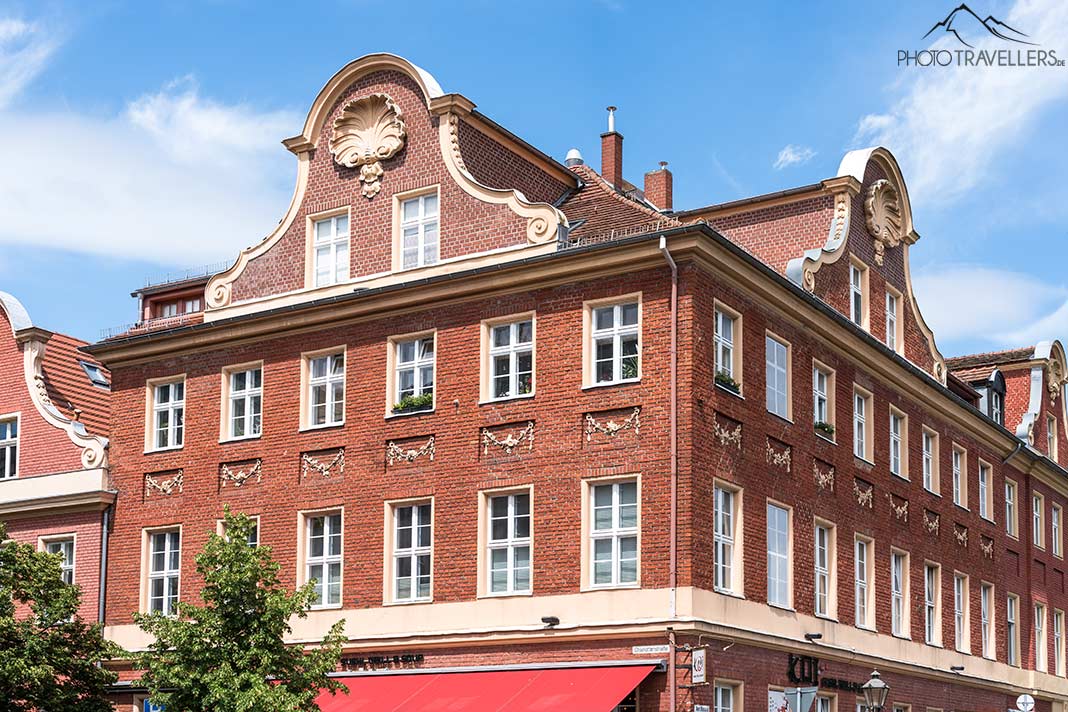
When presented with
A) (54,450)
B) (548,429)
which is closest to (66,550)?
(54,450)

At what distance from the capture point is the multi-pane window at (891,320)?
124 feet

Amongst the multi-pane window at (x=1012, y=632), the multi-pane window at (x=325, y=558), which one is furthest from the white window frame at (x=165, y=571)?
the multi-pane window at (x=1012, y=632)

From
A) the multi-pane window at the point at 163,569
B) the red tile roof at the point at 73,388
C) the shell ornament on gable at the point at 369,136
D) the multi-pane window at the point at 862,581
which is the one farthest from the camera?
the red tile roof at the point at 73,388

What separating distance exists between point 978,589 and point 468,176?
17.4 meters

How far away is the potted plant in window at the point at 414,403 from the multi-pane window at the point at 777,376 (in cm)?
614

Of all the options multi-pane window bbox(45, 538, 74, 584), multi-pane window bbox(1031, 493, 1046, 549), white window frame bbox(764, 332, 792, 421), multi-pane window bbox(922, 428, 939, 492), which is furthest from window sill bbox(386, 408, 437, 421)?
multi-pane window bbox(1031, 493, 1046, 549)

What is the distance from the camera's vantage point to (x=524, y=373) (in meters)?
30.0

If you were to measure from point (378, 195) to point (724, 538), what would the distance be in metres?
9.67

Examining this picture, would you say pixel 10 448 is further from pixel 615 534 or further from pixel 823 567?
pixel 823 567

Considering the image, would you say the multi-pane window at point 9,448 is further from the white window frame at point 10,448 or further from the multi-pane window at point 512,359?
the multi-pane window at point 512,359

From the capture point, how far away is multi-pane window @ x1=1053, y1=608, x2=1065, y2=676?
45406 mm

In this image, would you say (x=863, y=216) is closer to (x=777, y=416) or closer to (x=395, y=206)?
(x=777, y=416)

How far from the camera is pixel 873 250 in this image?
3719 centimetres

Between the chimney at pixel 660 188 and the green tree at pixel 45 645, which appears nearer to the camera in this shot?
the green tree at pixel 45 645
